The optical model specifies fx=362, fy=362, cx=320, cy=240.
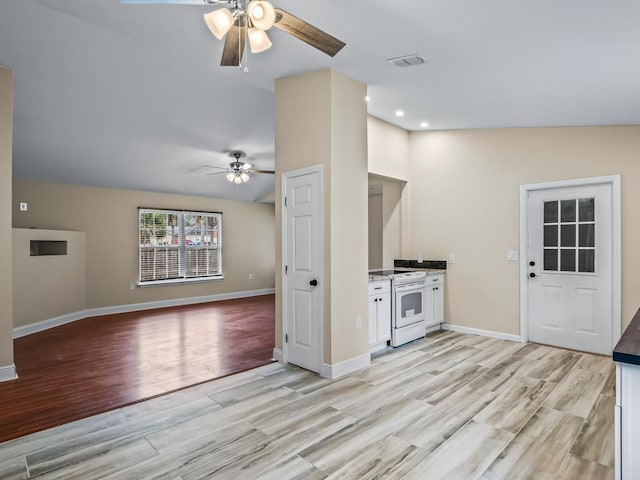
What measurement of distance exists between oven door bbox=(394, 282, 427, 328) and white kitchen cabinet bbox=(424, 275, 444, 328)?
0.12 m

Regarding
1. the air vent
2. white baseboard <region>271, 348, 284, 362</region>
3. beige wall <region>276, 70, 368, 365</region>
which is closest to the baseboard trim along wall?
white baseboard <region>271, 348, 284, 362</region>

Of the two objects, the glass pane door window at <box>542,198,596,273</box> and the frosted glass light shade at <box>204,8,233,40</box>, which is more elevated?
the frosted glass light shade at <box>204,8,233,40</box>

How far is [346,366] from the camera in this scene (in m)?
3.68

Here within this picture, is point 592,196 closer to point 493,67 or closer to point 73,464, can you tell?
point 493,67

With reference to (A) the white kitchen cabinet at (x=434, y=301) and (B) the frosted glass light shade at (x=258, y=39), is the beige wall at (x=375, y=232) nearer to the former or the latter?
(A) the white kitchen cabinet at (x=434, y=301)

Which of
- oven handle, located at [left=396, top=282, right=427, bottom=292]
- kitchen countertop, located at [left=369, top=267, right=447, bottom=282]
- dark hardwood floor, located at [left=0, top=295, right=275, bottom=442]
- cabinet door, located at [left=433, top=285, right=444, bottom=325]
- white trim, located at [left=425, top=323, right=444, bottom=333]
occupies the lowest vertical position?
dark hardwood floor, located at [left=0, top=295, right=275, bottom=442]

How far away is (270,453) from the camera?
7.63ft

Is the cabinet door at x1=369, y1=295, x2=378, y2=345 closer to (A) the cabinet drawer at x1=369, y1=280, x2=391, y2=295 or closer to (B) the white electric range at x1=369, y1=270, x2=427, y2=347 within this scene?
(A) the cabinet drawer at x1=369, y1=280, x2=391, y2=295

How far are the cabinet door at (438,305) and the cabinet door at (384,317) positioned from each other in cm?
111

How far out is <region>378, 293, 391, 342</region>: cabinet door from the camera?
432 centimetres

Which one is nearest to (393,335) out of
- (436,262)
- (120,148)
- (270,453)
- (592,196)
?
(436,262)

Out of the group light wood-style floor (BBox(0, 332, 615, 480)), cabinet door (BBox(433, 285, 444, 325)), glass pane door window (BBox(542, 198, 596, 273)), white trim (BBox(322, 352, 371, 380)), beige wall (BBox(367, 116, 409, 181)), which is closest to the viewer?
light wood-style floor (BBox(0, 332, 615, 480))

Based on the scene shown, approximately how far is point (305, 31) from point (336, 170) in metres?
1.58

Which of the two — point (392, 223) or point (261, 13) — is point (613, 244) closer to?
point (392, 223)
